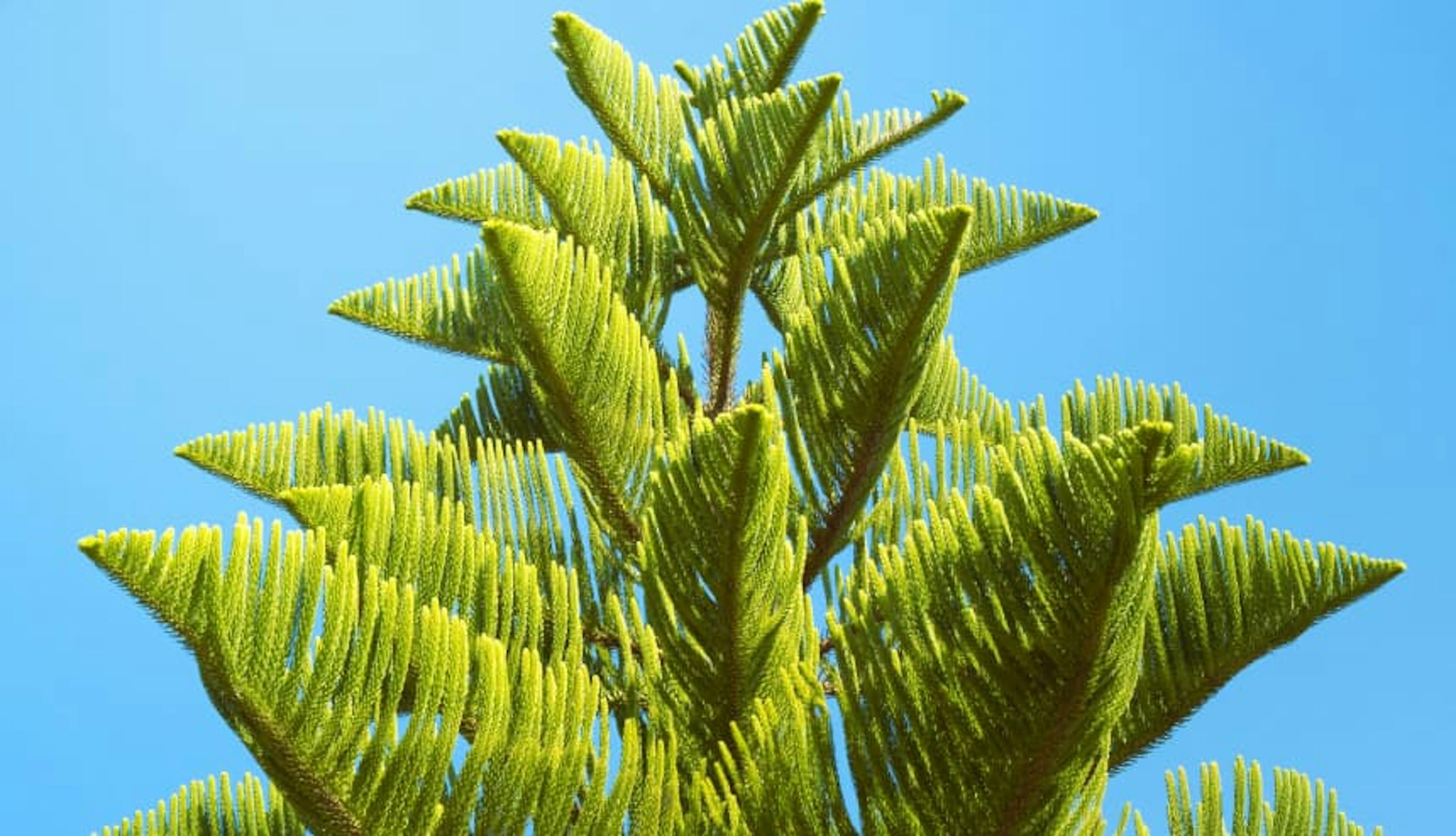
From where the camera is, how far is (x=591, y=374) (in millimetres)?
2568

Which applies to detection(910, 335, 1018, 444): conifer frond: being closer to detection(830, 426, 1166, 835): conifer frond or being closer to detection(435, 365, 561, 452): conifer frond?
detection(435, 365, 561, 452): conifer frond

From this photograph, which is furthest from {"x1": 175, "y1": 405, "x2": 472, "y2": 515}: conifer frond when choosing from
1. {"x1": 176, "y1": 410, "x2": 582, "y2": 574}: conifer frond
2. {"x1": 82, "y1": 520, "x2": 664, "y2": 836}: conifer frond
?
{"x1": 82, "y1": 520, "x2": 664, "y2": 836}: conifer frond

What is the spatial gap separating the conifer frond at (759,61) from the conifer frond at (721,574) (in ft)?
4.82

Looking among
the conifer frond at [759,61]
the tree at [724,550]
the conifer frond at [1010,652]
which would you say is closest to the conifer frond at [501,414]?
the tree at [724,550]

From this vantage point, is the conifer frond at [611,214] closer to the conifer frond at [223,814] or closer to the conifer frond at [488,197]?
the conifer frond at [488,197]

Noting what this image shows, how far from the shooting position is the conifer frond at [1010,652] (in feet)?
5.40

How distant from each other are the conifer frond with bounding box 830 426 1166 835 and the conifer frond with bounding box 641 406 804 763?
227 millimetres

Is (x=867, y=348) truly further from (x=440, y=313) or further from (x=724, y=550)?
(x=440, y=313)

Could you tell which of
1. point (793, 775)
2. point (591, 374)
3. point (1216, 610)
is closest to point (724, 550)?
point (793, 775)

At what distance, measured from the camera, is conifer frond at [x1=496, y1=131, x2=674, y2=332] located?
298 centimetres

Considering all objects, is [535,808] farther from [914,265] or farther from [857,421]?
[914,265]

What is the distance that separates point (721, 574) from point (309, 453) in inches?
42.3

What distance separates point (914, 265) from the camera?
2387 mm

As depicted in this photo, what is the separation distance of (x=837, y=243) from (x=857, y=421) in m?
0.96
